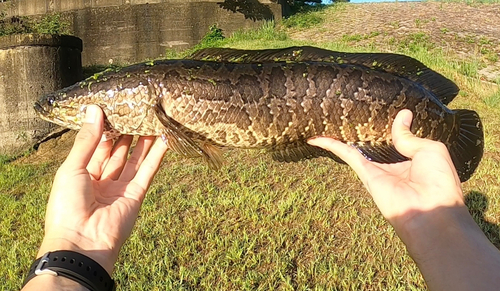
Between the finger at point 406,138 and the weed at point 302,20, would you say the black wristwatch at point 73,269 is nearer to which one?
the finger at point 406,138

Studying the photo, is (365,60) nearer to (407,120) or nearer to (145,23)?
(407,120)

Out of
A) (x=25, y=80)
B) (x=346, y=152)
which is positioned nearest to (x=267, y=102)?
(x=346, y=152)

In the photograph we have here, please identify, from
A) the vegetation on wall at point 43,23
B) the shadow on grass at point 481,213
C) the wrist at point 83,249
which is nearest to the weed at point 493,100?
the shadow on grass at point 481,213

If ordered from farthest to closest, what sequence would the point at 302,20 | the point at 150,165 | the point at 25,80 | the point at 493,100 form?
the point at 302,20 < the point at 25,80 < the point at 493,100 < the point at 150,165

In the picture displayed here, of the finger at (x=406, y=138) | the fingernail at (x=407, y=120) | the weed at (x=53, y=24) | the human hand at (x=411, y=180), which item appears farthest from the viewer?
the weed at (x=53, y=24)

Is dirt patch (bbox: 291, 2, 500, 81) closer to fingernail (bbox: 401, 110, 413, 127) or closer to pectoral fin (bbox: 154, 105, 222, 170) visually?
fingernail (bbox: 401, 110, 413, 127)

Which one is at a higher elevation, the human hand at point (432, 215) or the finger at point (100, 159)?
the human hand at point (432, 215)

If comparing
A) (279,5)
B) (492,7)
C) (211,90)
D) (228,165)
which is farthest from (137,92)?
(492,7)

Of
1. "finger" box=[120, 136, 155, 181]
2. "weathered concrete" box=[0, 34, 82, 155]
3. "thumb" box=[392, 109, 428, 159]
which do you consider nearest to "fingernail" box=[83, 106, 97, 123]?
"finger" box=[120, 136, 155, 181]
